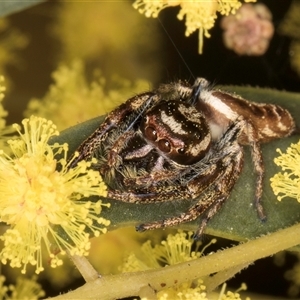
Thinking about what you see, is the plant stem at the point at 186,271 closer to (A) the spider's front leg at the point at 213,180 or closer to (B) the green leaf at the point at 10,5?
(A) the spider's front leg at the point at 213,180

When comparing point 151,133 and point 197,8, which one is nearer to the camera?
point 151,133

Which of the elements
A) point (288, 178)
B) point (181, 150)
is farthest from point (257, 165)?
point (181, 150)

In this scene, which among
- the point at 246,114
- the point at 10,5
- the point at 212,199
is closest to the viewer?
the point at 212,199

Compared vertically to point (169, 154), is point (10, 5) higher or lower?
higher

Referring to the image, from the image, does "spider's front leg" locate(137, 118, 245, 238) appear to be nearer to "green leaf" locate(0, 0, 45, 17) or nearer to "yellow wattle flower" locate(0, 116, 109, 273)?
"yellow wattle flower" locate(0, 116, 109, 273)

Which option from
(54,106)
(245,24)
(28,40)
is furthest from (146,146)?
(28,40)

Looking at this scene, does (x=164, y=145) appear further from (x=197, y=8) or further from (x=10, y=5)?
(x=10, y=5)

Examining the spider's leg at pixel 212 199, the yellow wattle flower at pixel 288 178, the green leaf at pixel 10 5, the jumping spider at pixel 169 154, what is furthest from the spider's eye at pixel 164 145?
the green leaf at pixel 10 5
